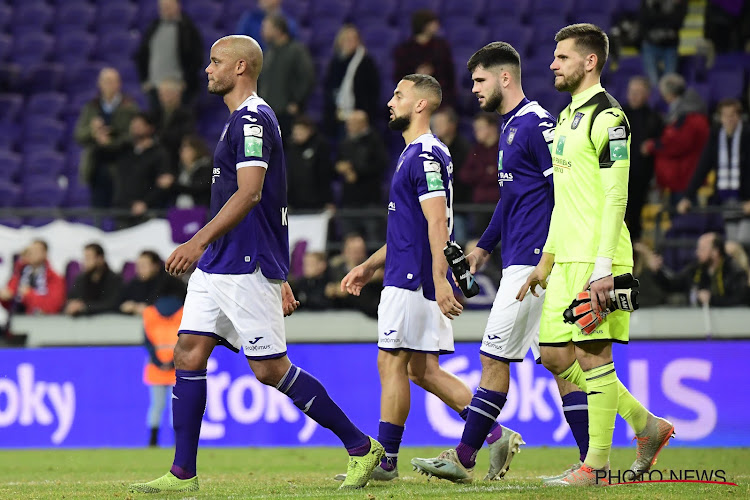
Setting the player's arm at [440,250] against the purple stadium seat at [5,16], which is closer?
the player's arm at [440,250]

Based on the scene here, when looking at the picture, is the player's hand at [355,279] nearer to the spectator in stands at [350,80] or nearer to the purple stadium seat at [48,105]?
the spectator in stands at [350,80]

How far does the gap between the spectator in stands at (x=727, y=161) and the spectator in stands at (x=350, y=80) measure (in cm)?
419

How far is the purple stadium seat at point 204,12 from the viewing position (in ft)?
57.7

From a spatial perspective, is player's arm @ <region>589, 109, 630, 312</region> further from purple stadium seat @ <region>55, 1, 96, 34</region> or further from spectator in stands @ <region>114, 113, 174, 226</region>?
purple stadium seat @ <region>55, 1, 96, 34</region>

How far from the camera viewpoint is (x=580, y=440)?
676cm

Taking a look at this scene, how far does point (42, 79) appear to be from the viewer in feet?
57.2

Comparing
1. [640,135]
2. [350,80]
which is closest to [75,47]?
[350,80]

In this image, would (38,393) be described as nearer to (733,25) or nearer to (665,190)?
(665,190)

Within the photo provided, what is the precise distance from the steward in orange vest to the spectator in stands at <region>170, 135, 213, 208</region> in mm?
1405

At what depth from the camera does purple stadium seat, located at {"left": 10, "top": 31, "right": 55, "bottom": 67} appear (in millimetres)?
17703

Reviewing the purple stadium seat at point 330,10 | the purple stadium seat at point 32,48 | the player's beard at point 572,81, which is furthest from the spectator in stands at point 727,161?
the purple stadium seat at point 32,48

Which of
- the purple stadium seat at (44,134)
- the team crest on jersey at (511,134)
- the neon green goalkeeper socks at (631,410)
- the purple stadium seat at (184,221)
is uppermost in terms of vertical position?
the purple stadium seat at (44,134)

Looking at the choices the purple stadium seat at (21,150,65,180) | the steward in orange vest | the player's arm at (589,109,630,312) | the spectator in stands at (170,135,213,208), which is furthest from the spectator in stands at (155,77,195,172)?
the player's arm at (589,109,630,312)

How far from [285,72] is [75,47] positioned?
4578 mm
